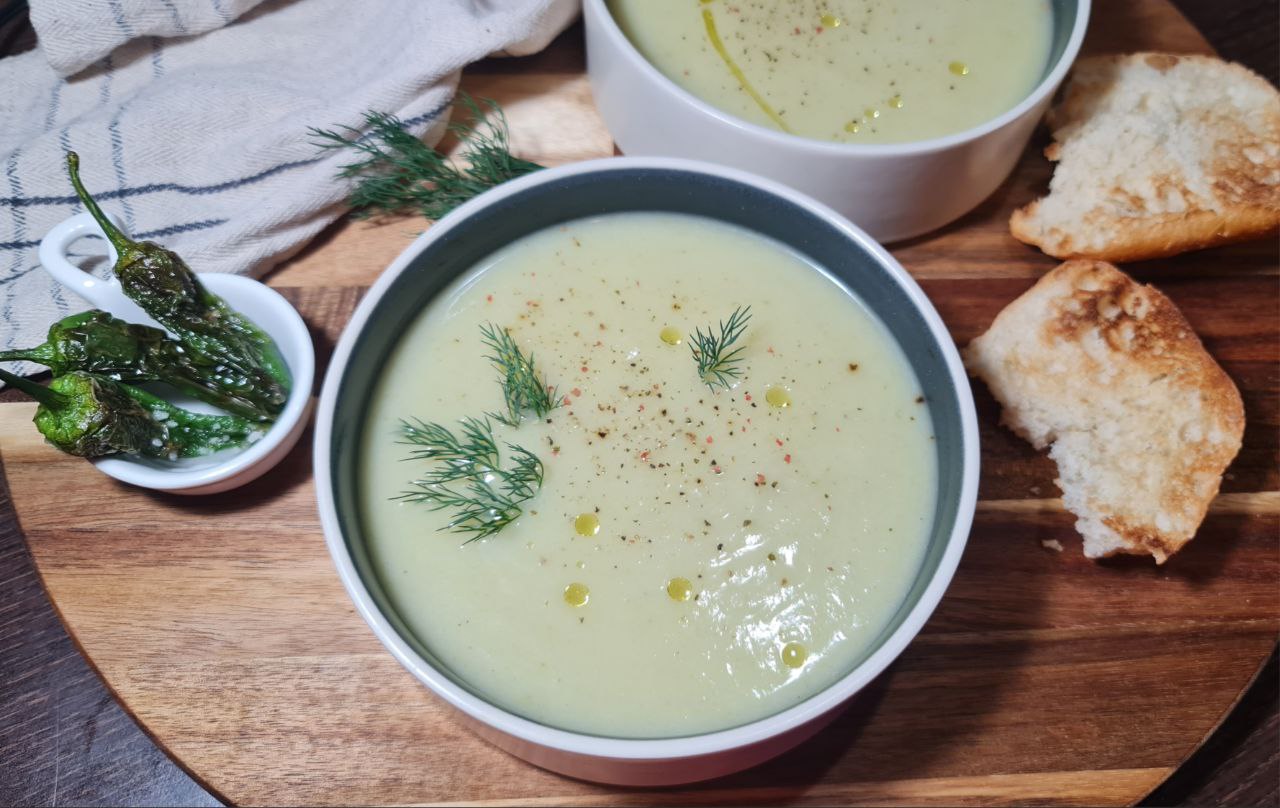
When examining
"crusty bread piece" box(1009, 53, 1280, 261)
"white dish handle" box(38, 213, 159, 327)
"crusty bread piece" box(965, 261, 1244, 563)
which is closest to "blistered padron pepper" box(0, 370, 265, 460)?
"white dish handle" box(38, 213, 159, 327)

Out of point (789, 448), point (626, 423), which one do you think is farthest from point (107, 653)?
point (789, 448)

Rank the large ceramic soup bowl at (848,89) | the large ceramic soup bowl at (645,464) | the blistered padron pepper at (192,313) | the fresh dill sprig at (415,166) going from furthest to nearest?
the fresh dill sprig at (415,166), the large ceramic soup bowl at (848,89), the blistered padron pepper at (192,313), the large ceramic soup bowl at (645,464)

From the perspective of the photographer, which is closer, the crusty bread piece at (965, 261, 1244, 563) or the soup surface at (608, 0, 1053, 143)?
the crusty bread piece at (965, 261, 1244, 563)

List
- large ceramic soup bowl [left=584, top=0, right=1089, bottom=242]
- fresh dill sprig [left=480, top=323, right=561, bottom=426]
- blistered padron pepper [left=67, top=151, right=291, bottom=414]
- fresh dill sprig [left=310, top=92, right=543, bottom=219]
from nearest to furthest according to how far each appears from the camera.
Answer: fresh dill sprig [left=480, top=323, right=561, bottom=426] < blistered padron pepper [left=67, top=151, right=291, bottom=414] < large ceramic soup bowl [left=584, top=0, right=1089, bottom=242] < fresh dill sprig [left=310, top=92, right=543, bottom=219]

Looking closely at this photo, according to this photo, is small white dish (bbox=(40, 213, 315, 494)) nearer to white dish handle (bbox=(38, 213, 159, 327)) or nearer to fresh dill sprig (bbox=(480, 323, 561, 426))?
white dish handle (bbox=(38, 213, 159, 327))

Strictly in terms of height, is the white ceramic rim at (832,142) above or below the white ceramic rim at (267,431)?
above

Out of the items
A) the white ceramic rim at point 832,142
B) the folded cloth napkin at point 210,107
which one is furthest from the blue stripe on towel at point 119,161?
the white ceramic rim at point 832,142

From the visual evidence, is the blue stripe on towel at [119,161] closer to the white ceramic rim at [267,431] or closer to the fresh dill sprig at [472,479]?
the white ceramic rim at [267,431]
